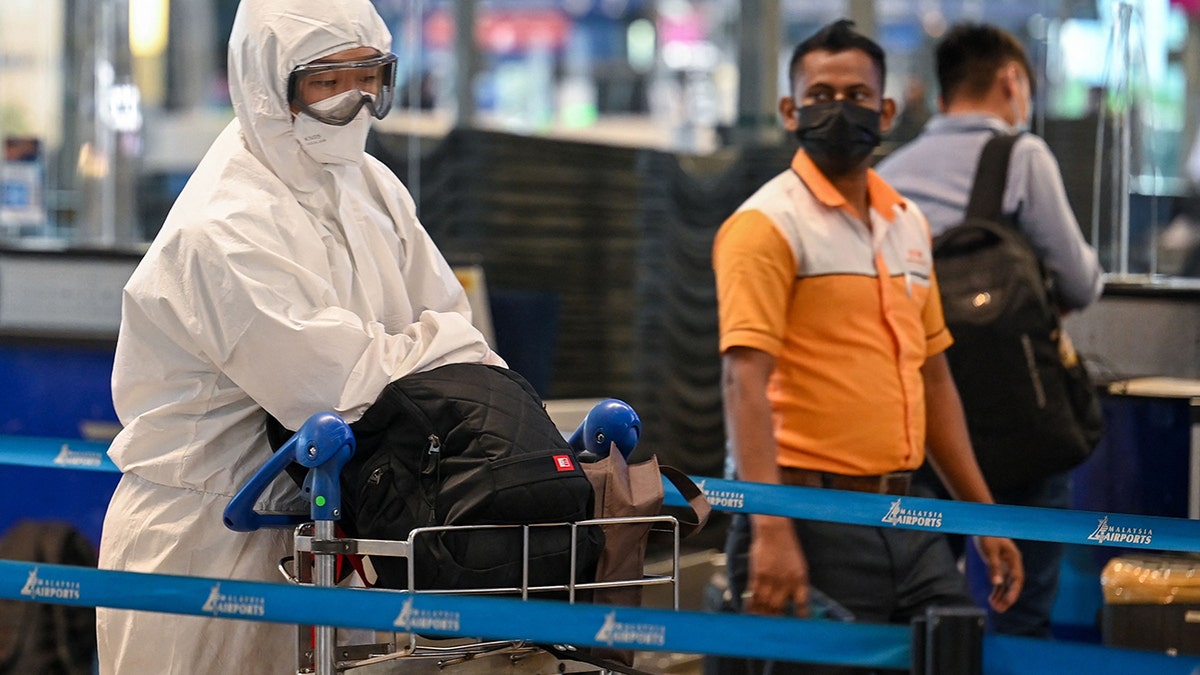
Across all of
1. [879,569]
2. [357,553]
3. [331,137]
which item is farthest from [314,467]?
[879,569]

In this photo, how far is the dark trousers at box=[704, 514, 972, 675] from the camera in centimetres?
369

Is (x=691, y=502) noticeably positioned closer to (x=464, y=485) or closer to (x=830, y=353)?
(x=464, y=485)

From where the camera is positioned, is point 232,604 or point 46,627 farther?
point 46,627

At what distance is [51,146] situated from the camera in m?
7.11

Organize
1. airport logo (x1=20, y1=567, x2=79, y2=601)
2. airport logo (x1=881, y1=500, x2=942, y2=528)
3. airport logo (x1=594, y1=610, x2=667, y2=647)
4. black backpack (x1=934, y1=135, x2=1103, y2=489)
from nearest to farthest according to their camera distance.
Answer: airport logo (x1=594, y1=610, x2=667, y2=647), airport logo (x1=20, y1=567, x2=79, y2=601), airport logo (x1=881, y1=500, x2=942, y2=528), black backpack (x1=934, y1=135, x2=1103, y2=489)

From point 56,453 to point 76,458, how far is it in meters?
0.07

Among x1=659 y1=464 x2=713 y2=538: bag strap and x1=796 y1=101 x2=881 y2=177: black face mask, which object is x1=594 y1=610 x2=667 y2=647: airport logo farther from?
x1=796 y1=101 x2=881 y2=177: black face mask

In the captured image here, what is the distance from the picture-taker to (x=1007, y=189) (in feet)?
15.3

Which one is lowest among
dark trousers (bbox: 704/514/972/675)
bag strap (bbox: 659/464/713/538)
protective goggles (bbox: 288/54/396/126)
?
dark trousers (bbox: 704/514/972/675)

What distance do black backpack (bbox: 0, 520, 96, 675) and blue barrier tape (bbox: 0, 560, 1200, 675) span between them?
2.34m

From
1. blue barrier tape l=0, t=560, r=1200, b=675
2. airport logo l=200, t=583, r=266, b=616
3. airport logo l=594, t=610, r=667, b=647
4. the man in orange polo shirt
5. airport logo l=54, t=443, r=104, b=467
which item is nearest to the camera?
blue barrier tape l=0, t=560, r=1200, b=675

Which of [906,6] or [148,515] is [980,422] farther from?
[906,6]

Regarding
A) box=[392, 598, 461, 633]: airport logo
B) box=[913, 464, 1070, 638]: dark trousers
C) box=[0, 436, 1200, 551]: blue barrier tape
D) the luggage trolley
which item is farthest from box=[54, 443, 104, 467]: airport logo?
box=[913, 464, 1070, 638]: dark trousers

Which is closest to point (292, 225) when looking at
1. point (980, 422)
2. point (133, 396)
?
point (133, 396)
